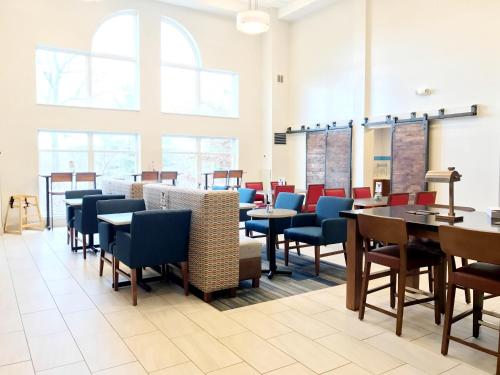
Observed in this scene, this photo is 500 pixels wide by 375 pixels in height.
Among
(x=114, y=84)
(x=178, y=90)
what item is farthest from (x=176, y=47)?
(x=114, y=84)

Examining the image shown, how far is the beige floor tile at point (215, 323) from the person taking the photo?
3.11 m

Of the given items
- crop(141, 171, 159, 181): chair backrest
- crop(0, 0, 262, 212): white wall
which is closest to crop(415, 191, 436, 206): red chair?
crop(141, 171, 159, 181): chair backrest

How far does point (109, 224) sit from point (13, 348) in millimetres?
1622

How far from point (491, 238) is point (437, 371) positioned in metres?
0.90

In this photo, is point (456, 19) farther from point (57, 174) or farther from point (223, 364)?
point (57, 174)

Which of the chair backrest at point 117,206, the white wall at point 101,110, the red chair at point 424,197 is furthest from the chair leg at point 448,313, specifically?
the white wall at point 101,110

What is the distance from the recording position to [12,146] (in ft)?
25.9

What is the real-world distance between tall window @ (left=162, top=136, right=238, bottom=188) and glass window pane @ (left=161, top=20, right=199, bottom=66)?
191 cm

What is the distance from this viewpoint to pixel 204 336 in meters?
3.03

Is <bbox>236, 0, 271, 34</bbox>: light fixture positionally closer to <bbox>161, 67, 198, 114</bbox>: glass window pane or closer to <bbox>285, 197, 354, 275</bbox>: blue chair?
<bbox>285, 197, 354, 275</bbox>: blue chair

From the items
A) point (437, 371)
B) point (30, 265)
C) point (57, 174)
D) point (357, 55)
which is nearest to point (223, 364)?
point (437, 371)

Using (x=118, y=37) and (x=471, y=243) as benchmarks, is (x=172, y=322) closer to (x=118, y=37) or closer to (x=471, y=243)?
(x=471, y=243)

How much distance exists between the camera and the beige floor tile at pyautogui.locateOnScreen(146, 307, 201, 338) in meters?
3.12

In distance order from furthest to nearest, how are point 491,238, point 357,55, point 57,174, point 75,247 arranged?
point 357,55
point 57,174
point 75,247
point 491,238
